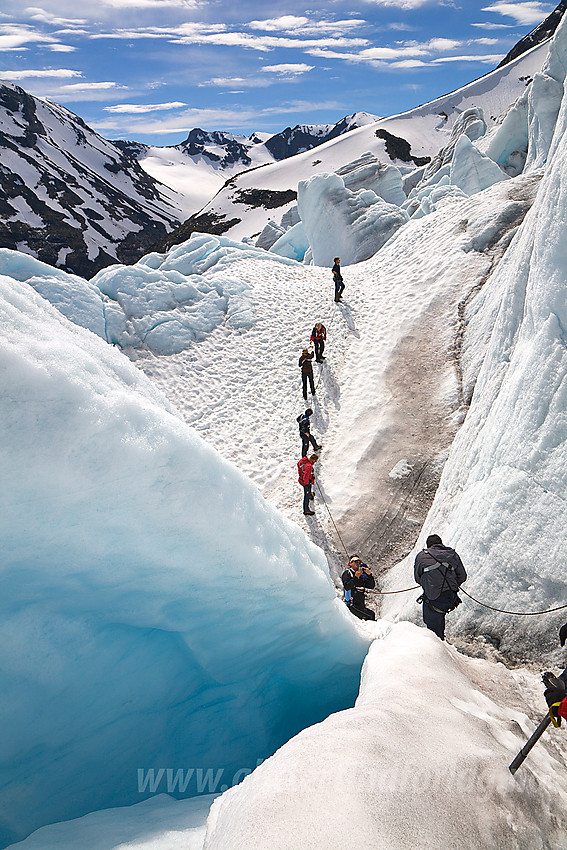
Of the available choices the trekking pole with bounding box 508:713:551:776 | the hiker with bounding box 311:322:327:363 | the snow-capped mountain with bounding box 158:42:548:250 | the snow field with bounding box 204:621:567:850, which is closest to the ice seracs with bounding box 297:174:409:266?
the hiker with bounding box 311:322:327:363

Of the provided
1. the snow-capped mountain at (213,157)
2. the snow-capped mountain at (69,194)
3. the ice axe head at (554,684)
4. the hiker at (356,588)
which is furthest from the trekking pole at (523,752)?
the snow-capped mountain at (213,157)

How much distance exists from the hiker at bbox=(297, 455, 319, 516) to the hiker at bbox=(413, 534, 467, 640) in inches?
170

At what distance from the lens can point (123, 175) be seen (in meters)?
136

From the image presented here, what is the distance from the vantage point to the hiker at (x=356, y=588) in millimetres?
7184

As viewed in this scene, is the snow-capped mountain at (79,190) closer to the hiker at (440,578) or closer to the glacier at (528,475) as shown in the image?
the glacier at (528,475)

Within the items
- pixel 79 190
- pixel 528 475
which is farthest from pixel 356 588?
pixel 79 190

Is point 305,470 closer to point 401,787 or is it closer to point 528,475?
point 528,475

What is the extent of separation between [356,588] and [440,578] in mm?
2264

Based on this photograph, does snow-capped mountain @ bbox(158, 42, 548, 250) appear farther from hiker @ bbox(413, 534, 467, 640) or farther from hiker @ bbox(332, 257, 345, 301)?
hiker @ bbox(413, 534, 467, 640)

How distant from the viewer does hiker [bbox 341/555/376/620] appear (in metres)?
7.18

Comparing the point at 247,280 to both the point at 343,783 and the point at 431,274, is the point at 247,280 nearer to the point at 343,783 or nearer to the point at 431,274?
the point at 431,274

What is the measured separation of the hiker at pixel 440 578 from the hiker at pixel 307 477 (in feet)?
14.1

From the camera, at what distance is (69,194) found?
10275cm

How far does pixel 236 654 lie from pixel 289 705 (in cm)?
95
